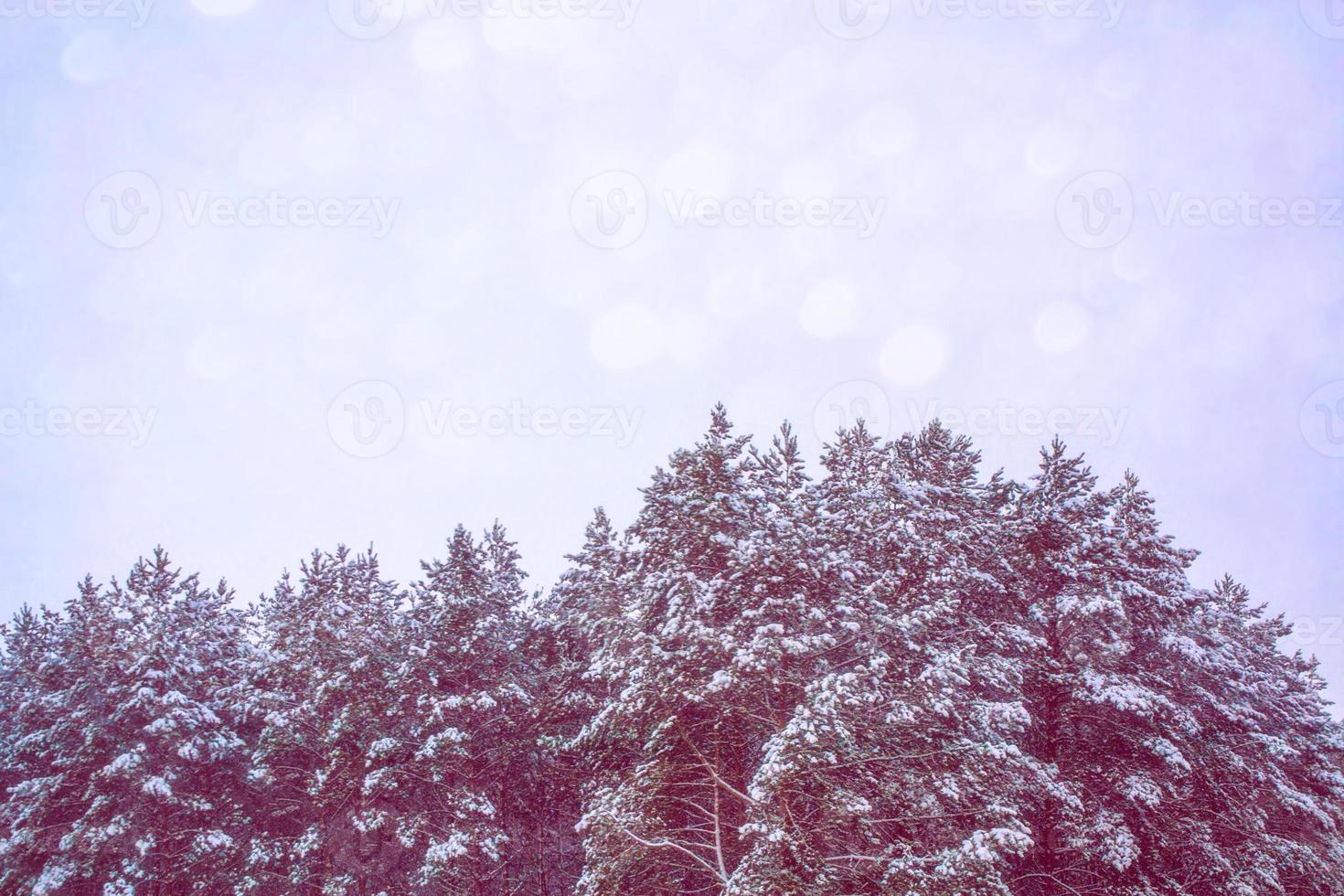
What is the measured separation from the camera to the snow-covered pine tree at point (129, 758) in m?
22.2

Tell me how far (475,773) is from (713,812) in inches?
349

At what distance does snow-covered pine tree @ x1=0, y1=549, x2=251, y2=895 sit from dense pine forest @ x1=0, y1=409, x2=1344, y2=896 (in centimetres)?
11

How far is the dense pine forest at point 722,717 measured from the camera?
16766 millimetres

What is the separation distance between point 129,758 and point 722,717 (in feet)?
58.2

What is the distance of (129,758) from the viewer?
71.7ft

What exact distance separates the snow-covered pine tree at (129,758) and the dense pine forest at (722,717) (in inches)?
4.5

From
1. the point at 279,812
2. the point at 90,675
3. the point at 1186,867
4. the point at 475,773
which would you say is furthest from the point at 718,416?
the point at 90,675

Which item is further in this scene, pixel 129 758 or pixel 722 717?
pixel 129 758

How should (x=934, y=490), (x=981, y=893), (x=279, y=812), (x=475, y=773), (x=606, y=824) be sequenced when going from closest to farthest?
(x=981, y=893)
(x=606, y=824)
(x=934, y=490)
(x=475, y=773)
(x=279, y=812)

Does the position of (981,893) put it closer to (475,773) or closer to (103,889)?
(475,773)

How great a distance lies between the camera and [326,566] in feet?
88.3

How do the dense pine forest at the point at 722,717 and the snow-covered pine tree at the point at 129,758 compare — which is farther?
the snow-covered pine tree at the point at 129,758

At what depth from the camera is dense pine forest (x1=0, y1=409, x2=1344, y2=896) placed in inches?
660

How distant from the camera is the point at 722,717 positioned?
695 inches
